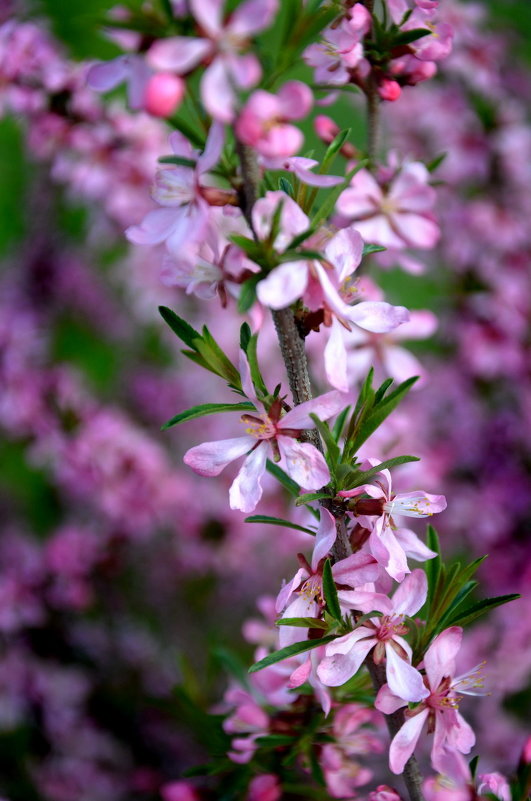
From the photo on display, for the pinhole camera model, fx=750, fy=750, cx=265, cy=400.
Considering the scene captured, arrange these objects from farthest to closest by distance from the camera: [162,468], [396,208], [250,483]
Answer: [162,468]
[396,208]
[250,483]

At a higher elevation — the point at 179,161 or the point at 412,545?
the point at 179,161

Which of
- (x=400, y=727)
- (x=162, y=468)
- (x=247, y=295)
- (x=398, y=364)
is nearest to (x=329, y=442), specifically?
(x=247, y=295)

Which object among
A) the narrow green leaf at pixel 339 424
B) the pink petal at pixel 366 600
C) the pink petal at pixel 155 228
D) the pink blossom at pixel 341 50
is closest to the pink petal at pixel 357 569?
the pink petal at pixel 366 600

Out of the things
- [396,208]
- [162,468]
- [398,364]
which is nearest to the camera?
[396,208]

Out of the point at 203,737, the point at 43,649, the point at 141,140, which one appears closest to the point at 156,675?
the point at 43,649

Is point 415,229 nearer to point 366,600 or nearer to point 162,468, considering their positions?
point 366,600

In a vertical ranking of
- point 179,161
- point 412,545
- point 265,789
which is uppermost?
point 179,161

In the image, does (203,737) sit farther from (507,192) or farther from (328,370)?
(507,192)
